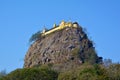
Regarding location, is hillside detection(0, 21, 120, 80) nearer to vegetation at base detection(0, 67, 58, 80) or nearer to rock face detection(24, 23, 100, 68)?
rock face detection(24, 23, 100, 68)

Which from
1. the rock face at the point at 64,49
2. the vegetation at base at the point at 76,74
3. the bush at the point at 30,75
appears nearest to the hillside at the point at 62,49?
the rock face at the point at 64,49

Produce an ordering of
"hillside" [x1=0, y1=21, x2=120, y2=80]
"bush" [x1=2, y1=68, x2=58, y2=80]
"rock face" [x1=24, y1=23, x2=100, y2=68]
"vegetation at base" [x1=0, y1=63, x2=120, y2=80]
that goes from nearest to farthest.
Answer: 1. "vegetation at base" [x1=0, y1=63, x2=120, y2=80]
2. "bush" [x1=2, y1=68, x2=58, y2=80]
3. "hillside" [x1=0, y1=21, x2=120, y2=80]
4. "rock face" [x1=24, y1=23, x2=100, y2=68]

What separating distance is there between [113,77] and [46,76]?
12840mm

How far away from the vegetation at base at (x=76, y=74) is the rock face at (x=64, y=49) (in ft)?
69.9

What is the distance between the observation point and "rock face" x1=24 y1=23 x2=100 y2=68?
111250 millimetres

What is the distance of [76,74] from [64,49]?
33.4m

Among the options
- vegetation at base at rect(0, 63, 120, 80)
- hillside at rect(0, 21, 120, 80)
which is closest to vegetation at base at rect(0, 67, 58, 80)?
vegetation at base at rect(0, 63, 120, 80)

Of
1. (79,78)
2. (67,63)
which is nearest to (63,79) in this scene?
(79,78)

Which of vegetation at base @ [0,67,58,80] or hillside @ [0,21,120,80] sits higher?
hillside @ [0,21,120,80]

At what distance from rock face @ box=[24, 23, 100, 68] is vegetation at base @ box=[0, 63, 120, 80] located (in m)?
21.3

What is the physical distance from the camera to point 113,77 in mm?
78875

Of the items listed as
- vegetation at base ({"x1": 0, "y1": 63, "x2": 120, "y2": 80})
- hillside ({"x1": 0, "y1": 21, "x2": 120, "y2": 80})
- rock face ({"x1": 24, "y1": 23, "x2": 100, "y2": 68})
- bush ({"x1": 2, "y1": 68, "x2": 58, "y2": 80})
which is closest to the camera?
vegetation at base ({"x1": 0, "y1": 63, "x2": 120, "y2": 80})

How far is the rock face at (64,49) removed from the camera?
11125 centimetres

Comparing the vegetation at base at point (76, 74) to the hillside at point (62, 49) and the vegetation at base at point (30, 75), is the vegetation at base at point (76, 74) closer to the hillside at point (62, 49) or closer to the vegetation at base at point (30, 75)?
the vegetation at base at point (30, 75)
